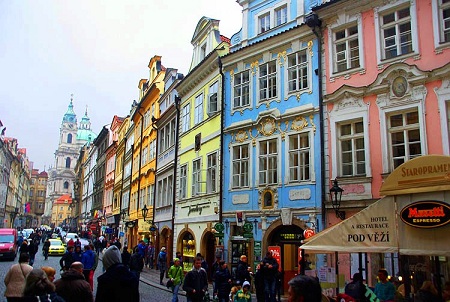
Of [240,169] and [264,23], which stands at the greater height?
[264,23]

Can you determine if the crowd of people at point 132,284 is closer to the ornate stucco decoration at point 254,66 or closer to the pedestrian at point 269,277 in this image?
the pedestrian at point 269,277

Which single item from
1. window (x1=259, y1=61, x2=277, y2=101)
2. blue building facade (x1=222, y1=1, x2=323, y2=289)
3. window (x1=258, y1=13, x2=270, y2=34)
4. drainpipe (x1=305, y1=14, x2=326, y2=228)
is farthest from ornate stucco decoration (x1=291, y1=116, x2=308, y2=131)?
window (x1=258, y1=13, x2=270, y2=34)

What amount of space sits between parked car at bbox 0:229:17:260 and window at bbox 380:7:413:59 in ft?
93.2

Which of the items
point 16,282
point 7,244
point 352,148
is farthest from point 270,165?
point 7,244

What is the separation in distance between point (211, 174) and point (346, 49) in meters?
9.54

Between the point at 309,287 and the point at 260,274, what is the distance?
35.8ft

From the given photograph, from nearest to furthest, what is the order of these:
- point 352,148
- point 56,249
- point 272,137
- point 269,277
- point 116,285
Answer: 1. point 116,285
2. point 269,277
3. point 352,148
4. point 272,137
5. point 56,249

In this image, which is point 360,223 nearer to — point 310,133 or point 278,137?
point 310,133

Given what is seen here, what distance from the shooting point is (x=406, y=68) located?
1501 centimetres

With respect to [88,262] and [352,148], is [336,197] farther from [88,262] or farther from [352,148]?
[88,262]

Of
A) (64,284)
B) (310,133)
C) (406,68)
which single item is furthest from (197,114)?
(64,284)

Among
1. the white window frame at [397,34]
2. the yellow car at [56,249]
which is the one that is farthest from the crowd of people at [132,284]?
the yellow car at [56,249]

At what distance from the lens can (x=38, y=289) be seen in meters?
6.69

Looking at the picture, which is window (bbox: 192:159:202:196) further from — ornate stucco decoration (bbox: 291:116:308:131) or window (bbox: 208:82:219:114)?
ornate stucco decoration (bbox: 291:116:308:131)
